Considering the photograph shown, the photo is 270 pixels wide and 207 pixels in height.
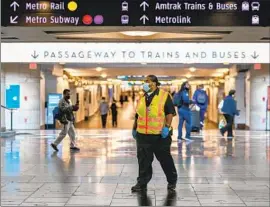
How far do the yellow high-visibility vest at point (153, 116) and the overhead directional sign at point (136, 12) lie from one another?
1.63m

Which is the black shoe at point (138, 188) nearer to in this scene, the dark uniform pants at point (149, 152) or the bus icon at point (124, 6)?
the dark uniform pants at point (149, 152)

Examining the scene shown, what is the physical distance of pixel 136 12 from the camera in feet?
29.4

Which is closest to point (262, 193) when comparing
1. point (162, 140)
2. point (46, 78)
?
point (162, 140)

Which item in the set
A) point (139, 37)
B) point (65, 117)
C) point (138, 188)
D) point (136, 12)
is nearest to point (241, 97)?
point (139, 37)

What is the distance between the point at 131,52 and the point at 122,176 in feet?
25.9

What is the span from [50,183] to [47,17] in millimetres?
2760

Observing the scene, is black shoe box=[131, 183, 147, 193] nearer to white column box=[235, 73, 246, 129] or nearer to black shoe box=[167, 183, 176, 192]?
black shoe box=[167, 183, 176, 192]

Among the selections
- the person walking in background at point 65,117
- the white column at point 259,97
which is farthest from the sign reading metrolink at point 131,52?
the white column at point 259,97

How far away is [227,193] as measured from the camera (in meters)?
7.77

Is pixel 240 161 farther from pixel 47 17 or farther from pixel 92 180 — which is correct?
pixel 47 17

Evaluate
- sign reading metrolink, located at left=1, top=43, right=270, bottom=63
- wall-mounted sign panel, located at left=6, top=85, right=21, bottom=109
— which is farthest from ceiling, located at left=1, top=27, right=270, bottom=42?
wall-mounted sign panel, located at left=6, top=85, right=21, bottom=109

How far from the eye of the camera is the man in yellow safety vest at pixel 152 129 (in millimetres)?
7961

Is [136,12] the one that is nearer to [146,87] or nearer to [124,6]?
[124,6]

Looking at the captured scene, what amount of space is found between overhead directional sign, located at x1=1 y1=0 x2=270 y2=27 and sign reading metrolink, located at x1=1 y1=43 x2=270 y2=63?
7.13 m
